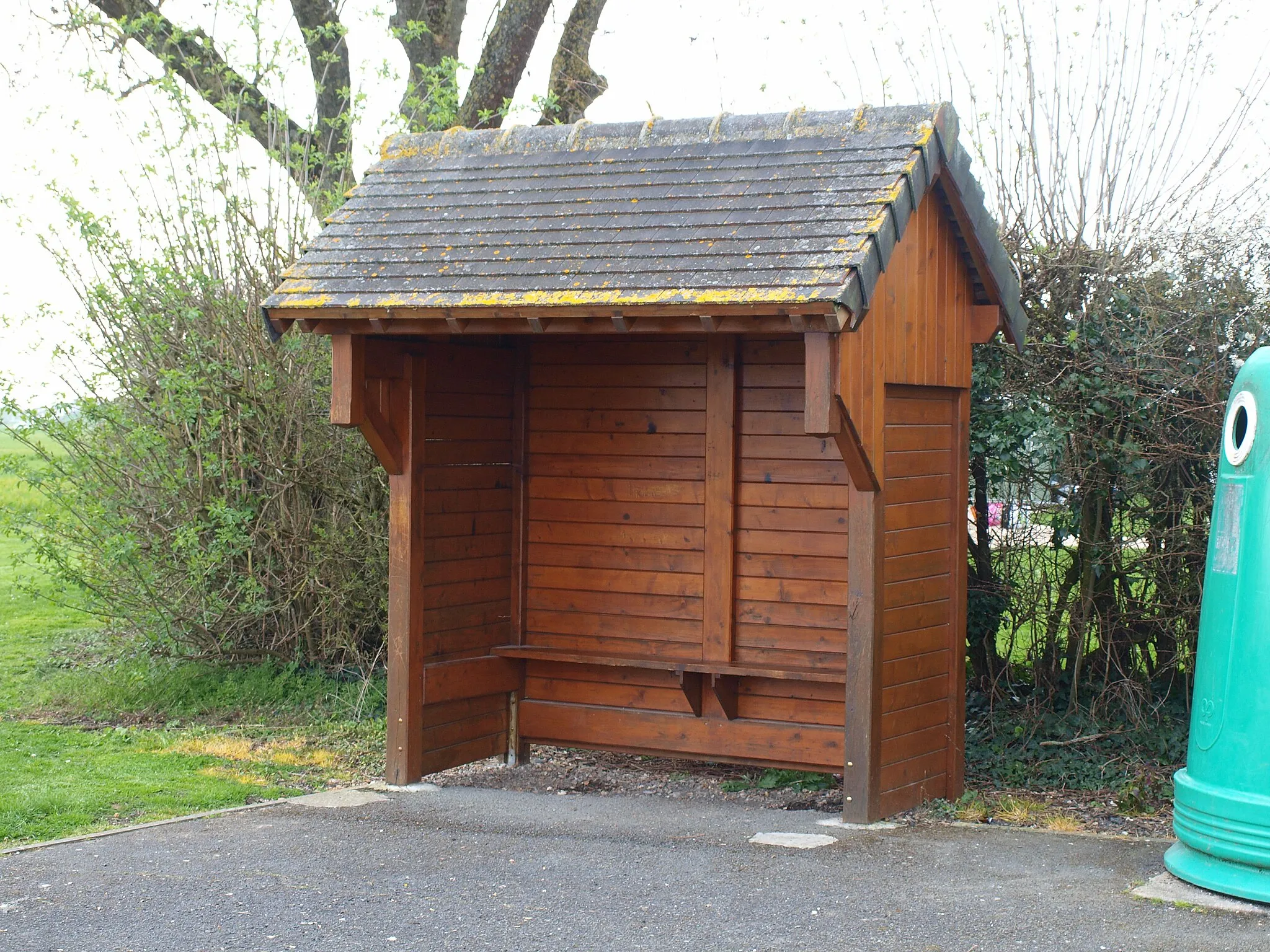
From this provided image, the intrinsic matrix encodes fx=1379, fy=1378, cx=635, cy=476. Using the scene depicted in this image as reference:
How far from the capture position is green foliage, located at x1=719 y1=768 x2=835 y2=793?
8.08m

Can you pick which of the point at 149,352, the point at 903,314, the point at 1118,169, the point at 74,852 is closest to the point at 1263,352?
the point at 903,314

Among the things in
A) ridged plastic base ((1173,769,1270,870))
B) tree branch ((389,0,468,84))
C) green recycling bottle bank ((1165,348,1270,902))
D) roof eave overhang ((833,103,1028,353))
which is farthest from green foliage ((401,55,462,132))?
ridged plastic base ((1173,769,1270,870))

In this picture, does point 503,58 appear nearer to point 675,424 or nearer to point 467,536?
point 675,424

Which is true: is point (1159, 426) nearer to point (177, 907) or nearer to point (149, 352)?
point (177, 907)

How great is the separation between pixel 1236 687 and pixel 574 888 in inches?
107

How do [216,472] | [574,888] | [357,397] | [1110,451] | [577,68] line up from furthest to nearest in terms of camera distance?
1. [577,68]
2. [216,472]
3. [1110,451]
4. [357,397]
5. [574,888]

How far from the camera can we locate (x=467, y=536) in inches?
313

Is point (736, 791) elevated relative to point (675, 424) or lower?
lower

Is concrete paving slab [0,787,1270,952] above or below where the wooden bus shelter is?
below

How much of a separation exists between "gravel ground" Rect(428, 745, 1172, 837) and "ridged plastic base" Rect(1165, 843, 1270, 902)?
46.8 inches

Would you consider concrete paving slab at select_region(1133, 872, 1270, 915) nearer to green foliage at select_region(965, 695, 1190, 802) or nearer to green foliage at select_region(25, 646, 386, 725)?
green foliage at select_region(965, 695, 1190, 802)

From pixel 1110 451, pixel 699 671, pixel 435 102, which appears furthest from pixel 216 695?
pixel 1110 451

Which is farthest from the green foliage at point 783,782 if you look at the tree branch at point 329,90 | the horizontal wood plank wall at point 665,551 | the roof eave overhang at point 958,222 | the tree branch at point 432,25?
the tree branch at point 432,25

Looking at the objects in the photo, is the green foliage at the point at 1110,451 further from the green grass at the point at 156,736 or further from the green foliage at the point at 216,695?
the green foliage at the point at 216,695
